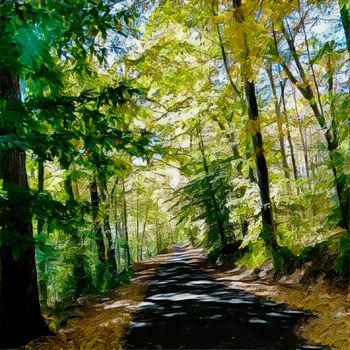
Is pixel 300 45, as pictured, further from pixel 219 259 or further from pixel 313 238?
pixel 219 259

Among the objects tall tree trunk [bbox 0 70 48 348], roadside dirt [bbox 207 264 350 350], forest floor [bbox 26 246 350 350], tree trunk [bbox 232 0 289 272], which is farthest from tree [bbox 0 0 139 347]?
tree trunk [bbox 232 0 289 272]

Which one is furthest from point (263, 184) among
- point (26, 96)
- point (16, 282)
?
point (26, 96)

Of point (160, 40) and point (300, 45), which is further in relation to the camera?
point (300, 45)

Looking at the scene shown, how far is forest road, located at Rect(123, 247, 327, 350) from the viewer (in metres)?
5.39

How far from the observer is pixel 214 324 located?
6.43 metres

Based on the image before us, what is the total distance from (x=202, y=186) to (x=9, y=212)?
1392 cm

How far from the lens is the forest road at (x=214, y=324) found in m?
5.39

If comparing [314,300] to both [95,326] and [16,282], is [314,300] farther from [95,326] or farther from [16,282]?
[16,282]

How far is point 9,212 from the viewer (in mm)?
4980

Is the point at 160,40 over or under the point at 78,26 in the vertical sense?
over

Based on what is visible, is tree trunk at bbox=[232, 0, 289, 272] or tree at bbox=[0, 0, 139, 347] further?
tree trunk at bbox=[232, 0, 289, 272]

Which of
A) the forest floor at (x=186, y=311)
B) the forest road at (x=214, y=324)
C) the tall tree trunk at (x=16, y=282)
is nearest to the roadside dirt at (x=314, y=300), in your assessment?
the forest floor at (x=186, y=311)

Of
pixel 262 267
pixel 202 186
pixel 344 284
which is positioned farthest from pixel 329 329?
pixel 202 186

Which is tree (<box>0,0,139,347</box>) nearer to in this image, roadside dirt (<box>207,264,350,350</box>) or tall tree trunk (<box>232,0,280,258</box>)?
roadside dirt (<box>207,264,350,350</box>)
